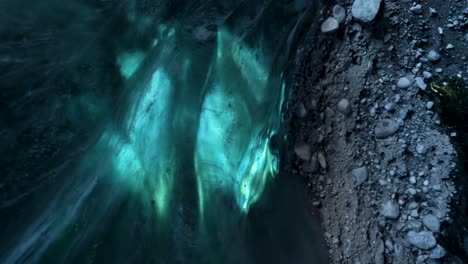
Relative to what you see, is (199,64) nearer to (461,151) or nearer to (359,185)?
(359,185)

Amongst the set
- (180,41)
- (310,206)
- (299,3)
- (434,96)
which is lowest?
(310,206)

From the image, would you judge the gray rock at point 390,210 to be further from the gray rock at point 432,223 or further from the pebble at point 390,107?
the pebble at point 390,107

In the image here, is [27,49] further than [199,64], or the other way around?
[199,64]

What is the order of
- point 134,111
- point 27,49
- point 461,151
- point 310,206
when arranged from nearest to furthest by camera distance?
point 27,49
point 134,111
point 461,151
point 310,206

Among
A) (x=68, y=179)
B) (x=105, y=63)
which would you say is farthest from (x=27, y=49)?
(x=68, y=179)

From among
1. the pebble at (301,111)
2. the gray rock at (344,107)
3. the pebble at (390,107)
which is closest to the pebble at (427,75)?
the pebble at (390,107)

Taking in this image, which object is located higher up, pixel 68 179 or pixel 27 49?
pixel 27 49
